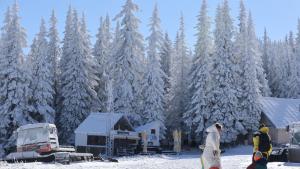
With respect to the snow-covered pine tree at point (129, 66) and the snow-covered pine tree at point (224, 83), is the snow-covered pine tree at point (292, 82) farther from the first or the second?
the snow-covered pine tree at point (129, 66)

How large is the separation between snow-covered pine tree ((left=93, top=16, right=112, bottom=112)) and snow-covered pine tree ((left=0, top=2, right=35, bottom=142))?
1096 cm

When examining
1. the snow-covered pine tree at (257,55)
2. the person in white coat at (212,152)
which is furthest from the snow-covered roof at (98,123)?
the person in white coat at (212,152)

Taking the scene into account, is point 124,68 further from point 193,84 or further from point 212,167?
point 212,167

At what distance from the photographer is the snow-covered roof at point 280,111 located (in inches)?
2352

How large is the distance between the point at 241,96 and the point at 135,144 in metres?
13.1

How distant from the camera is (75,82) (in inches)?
2345

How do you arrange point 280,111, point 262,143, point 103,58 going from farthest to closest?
1. point 103,58
2. point 280,111
3. point 262,143

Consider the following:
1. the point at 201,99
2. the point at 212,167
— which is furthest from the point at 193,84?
the point at 212,167

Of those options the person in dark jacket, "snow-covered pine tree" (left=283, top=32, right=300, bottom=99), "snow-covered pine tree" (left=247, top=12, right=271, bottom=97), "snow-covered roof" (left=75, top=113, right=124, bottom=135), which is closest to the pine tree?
"snow-covered pine tree" (left=247, top=12, right=271, bottom=97)

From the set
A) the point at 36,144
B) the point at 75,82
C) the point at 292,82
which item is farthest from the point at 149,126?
the point at 292,82

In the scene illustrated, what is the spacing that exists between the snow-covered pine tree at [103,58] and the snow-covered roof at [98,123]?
7.04 m

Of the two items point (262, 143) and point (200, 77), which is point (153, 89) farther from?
point (262, 143)

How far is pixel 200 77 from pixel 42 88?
17476 mm

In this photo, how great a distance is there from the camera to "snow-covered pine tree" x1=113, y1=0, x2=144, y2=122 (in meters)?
57.0
